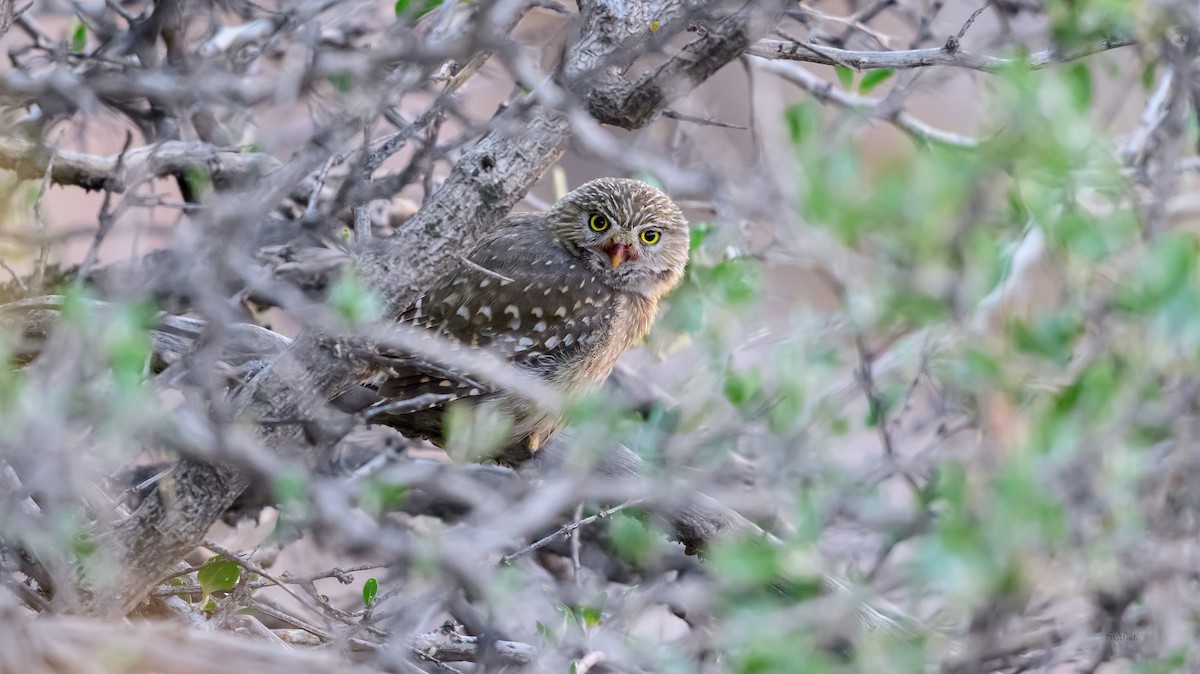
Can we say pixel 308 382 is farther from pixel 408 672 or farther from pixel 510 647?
pixel 510 647

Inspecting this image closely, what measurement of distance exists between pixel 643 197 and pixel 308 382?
2355 millimetres

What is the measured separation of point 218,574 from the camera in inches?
111

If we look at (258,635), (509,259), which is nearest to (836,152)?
(258,635)

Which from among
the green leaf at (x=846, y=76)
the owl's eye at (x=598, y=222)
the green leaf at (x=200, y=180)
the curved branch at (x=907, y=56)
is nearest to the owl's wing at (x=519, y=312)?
the owl's eye at (x=598, y=222)

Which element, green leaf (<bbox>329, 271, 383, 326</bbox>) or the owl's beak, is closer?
green leaf (<bbox>329, 271, 383, 326</bbox>)

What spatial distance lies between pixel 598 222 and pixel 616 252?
0.19 m

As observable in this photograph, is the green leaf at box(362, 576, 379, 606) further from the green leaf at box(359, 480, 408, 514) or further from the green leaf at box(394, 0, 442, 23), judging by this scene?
the green leaf at box(394, 0, 442, 23)

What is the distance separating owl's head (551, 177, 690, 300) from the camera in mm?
4523

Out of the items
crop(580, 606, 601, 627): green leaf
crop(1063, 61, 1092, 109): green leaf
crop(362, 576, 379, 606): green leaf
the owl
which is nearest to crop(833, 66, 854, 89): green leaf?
the owl

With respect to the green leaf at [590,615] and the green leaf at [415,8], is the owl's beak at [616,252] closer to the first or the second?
the green leaf at [415,8]

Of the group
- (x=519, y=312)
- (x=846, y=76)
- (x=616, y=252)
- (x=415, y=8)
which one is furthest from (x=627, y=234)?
(x=415, y=8)

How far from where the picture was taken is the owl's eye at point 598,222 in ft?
15.1

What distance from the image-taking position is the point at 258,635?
2.88 metres

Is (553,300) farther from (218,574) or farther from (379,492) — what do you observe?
(379,492)
